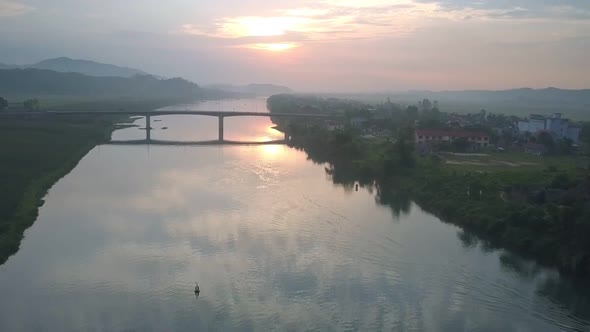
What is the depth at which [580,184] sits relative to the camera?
9.12m

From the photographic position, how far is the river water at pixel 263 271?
224 inches

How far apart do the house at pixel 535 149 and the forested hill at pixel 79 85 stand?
40951mm

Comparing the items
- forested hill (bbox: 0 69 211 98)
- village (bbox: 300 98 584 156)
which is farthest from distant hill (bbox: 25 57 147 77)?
village (bbox: 300 98 584 156)

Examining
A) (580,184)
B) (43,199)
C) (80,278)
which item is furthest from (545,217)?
(43,199)

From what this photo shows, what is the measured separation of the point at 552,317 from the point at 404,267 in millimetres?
1855

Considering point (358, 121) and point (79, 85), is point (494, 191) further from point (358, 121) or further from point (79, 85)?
point (79, 85)

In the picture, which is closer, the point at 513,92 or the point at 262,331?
the point at 262,331

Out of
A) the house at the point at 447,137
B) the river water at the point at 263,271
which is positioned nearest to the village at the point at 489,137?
the house at the point at 447,137

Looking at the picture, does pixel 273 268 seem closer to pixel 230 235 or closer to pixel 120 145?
pixel 230 235

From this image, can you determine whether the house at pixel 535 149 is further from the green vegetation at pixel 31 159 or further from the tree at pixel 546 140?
the green vegetation at pixel 31 159

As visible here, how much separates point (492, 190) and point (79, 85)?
55.1 m

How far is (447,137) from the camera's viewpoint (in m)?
17.5

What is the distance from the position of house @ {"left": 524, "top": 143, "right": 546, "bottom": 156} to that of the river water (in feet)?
25.4

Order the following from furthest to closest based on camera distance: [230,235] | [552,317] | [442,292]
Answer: [230,235] < [442,292] < [552,317]
